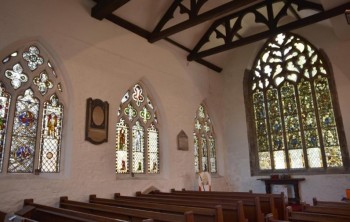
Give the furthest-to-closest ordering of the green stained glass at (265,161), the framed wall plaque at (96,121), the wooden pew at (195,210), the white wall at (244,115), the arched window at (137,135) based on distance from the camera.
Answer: the green stained glass at (265,161)
the white wall at (244,115)
the arched window at (137,135)
the framed wall plaque at (96,121)
the wooden pew at (195,210)

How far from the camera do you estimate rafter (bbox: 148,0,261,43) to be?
606 cm

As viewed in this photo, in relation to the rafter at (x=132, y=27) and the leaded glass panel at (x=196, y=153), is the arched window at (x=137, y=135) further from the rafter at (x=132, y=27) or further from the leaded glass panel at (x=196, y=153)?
the leaded glass panel at (x=196, y=153)

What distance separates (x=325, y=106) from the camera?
787 centimetres

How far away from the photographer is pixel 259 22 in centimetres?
750

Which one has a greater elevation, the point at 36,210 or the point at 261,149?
the point at 261,149

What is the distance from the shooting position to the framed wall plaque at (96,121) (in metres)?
5.60

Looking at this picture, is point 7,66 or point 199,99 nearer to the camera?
point 7,66

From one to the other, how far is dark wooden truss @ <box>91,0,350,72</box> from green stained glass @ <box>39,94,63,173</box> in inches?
84.4

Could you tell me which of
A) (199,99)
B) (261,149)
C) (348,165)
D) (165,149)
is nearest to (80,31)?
(165,149)

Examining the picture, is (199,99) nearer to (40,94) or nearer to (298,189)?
(298,189)

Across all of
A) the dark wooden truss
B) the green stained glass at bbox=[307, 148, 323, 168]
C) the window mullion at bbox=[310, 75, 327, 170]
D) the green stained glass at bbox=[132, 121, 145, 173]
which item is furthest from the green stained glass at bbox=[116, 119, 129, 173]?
the window mullion at bbox=[310, 75, 327, 170]

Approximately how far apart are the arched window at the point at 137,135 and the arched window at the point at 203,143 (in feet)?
5.09

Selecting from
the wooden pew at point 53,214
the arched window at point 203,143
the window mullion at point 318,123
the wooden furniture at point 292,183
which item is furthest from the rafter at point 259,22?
the wooden pew at point 53,214

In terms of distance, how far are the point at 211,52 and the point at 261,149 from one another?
3224mm
